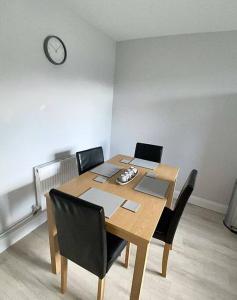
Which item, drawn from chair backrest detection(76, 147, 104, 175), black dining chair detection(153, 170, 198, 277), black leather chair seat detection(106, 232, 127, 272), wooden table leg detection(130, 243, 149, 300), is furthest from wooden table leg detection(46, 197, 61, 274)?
Answer: black dining chair detection(153, 170, 198, 277)

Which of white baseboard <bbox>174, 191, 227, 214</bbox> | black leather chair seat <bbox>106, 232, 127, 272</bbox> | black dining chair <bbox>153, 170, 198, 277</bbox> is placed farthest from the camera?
white baseboard <bbox>174, 191, 227, 214</bbox>

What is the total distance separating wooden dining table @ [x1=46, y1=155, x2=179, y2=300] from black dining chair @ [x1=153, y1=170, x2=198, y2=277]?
116 millimetres

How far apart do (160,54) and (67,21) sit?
133 cm

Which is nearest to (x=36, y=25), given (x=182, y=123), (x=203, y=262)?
(x=182, y=123)

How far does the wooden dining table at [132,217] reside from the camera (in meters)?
0.99

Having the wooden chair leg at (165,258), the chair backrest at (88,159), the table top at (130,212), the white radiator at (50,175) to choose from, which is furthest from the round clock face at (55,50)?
the wooden chair leg at (165,258)

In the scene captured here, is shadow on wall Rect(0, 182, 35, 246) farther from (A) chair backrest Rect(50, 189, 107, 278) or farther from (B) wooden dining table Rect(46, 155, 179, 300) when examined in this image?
(A) chair backrest Rect(50, 189, 107, 278)

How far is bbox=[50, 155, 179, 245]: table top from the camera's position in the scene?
3.25 ft

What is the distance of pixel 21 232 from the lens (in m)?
1.77

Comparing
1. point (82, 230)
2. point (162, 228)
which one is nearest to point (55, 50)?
point (82, 230)

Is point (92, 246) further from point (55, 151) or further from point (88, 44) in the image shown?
point (88, 44)

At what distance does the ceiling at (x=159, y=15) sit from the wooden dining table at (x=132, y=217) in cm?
168

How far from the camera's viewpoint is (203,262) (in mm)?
1662

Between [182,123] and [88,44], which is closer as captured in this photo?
[88,44]
